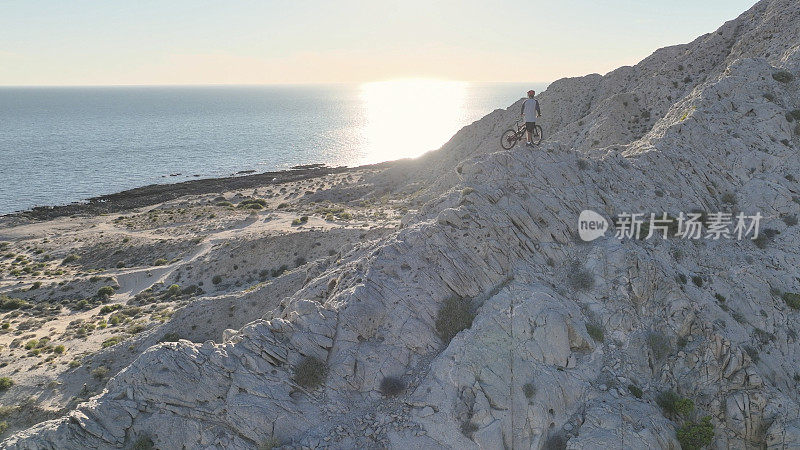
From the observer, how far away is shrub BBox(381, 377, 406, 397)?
19.3 meters

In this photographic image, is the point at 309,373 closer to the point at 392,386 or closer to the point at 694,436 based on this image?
the point at 392,386

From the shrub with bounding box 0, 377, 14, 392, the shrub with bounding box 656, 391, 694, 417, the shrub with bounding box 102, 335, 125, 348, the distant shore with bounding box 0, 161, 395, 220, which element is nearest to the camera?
the shrub with bounding box 656, 391, 694, 417

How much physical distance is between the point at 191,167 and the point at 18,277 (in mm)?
87115

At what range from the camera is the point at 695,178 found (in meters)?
32.5

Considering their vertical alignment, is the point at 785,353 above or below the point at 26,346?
above

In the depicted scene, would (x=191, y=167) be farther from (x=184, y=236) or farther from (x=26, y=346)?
(x=26, y=346)

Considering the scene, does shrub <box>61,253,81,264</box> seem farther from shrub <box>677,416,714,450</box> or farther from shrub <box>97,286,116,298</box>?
shrub <box>677,416,714,450</box>

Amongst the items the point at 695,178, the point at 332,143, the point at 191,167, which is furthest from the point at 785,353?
the point at 332,143

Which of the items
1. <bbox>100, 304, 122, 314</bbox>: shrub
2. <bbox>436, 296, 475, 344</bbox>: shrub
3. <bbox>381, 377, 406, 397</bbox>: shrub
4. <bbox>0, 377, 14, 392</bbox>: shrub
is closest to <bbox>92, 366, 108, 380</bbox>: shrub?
<bbox>0, 377, 14, 392</bbox>: shrub

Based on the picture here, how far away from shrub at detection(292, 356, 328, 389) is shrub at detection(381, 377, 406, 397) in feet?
8.58

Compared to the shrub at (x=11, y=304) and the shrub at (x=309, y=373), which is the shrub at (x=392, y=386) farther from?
the shrub at (x=11, y=304)

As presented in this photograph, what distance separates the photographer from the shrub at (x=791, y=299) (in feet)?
86.5

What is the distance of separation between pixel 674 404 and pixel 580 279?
6997mm

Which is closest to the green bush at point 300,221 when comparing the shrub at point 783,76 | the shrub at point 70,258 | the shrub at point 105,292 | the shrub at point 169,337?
the shrub at point 105,292
